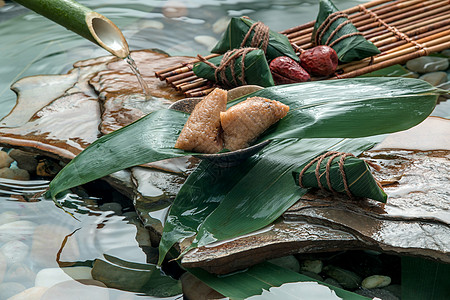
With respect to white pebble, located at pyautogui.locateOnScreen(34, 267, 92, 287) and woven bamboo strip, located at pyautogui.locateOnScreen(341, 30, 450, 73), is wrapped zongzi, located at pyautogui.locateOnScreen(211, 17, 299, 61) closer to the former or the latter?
woven bamboo strip, located at pyautogui.locateOnScreen(341, 30, 450, 73)

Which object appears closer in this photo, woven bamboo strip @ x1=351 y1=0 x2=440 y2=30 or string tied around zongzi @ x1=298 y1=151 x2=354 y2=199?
string tied around zongzi @ x1=298 y1=151 x2=354 y2=199

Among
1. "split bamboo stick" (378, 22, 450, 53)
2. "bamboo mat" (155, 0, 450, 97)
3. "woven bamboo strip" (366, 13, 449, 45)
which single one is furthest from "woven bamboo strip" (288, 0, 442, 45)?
"split bamboo stick" (378, 22, 450, 53)

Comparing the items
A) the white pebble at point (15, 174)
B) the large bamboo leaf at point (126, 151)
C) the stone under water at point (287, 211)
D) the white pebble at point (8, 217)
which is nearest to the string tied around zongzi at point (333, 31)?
the stone under water at point (287, 211)

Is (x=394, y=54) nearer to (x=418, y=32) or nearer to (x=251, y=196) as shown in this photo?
(x=418, y=32)

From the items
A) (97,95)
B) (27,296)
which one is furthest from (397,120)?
(97,95)

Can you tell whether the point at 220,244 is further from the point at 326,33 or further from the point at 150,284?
the point at 326,33

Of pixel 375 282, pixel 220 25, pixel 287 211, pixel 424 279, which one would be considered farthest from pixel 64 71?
pixel 424 279
